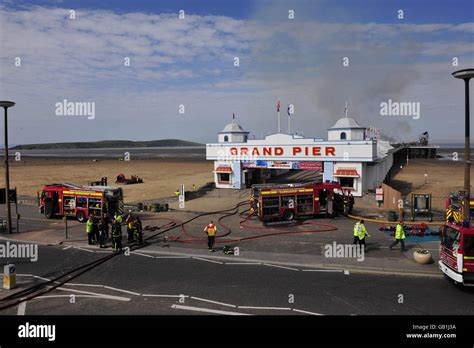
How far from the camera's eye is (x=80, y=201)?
27641 mm

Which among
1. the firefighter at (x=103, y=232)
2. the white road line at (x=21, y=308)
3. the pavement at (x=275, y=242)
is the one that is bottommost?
the white road line at (x=21, y=308)

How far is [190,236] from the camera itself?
2286cm

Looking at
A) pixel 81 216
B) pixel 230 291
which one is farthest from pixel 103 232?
pixel 230 291

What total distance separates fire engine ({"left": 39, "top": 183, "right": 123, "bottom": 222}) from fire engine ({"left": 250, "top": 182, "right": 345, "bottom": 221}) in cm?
1018

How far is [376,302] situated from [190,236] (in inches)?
502

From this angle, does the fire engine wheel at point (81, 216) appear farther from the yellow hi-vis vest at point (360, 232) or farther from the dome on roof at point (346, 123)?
the dome on roof at point (346, 123)

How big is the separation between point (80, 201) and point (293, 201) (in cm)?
1553

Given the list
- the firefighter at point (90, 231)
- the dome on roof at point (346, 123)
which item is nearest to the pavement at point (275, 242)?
the firefighter at point (90, 231)

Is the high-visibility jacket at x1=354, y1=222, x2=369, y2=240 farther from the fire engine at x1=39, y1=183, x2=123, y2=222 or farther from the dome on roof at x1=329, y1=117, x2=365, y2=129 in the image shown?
the dome on roof at x1=329, y1=117, x2=365, y2=129

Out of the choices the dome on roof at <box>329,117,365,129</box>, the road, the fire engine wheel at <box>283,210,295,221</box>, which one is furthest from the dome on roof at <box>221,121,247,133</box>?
the road

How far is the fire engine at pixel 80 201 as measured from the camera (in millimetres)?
26750

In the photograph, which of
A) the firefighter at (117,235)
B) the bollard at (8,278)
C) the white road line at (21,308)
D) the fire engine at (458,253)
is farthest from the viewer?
the firefighter at (117,235)

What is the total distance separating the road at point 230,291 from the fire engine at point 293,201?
893cm
